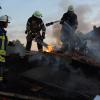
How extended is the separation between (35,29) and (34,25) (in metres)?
0.22

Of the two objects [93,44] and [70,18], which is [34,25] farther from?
[93,44]

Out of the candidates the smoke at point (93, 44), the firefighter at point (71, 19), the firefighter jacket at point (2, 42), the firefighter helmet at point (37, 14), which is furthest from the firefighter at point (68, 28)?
the firefighter jacket at point (2, 42)

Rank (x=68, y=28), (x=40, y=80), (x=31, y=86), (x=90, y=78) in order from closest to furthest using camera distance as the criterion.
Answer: (x=31, y=86), (x=40, y=80), (x=90, y=78), (x=68, y=28)

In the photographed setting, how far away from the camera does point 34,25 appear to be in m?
19.3

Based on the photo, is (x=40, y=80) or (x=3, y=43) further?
(x=40, y=80)

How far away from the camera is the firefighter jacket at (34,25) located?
1919 cm

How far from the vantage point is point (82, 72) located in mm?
18094

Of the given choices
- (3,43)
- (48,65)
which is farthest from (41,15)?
(3,43)

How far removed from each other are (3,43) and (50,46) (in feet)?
21.7

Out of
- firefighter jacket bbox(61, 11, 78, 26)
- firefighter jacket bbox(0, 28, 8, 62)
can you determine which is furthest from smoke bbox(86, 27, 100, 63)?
firefighter jacket bbox(0, 28, 8, 62)

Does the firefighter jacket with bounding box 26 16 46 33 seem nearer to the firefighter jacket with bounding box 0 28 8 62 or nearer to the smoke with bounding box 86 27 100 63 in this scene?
the smoke with bounding box 86 27 100 63

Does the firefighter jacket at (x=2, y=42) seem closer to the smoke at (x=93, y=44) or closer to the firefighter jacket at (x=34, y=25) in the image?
the firefighter jacket at (x=34, y=25)

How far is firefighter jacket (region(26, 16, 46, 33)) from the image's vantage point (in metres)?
19.2

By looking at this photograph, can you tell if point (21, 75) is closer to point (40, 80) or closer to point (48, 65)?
point (40, 80)
